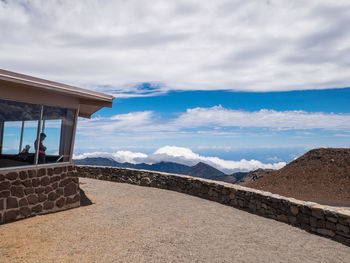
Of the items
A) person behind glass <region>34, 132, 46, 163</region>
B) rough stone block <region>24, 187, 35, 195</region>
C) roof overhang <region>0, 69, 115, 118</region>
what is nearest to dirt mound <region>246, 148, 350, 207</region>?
roof overhang <region>0, 69, 115, 118</region>

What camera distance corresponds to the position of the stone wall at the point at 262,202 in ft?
20.1

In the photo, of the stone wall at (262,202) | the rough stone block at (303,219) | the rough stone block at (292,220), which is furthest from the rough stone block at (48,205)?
the rough stone block at (303,219)

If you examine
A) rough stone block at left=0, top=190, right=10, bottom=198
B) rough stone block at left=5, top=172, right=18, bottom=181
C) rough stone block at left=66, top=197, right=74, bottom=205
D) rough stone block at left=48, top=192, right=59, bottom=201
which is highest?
rough stone block at left=5, top=172, right=18, bottom=181

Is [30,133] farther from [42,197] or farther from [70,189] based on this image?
[70,189]

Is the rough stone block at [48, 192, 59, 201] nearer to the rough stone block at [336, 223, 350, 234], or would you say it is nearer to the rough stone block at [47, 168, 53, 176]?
the rough stone block at [47, 168, 53, 176]

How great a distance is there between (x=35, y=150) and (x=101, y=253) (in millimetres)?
3991

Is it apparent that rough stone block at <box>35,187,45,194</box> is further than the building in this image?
Yes

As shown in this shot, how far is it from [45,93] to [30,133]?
1191 mm

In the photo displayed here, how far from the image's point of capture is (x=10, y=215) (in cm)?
659

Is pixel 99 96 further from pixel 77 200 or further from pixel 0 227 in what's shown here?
pixel 0 227

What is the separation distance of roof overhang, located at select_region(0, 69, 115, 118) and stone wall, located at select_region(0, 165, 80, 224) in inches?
73.8

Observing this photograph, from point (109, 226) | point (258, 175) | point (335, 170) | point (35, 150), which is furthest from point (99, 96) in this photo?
point (258, 175)

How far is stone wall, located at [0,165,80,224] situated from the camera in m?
6.59

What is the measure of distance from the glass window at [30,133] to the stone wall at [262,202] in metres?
5.11
